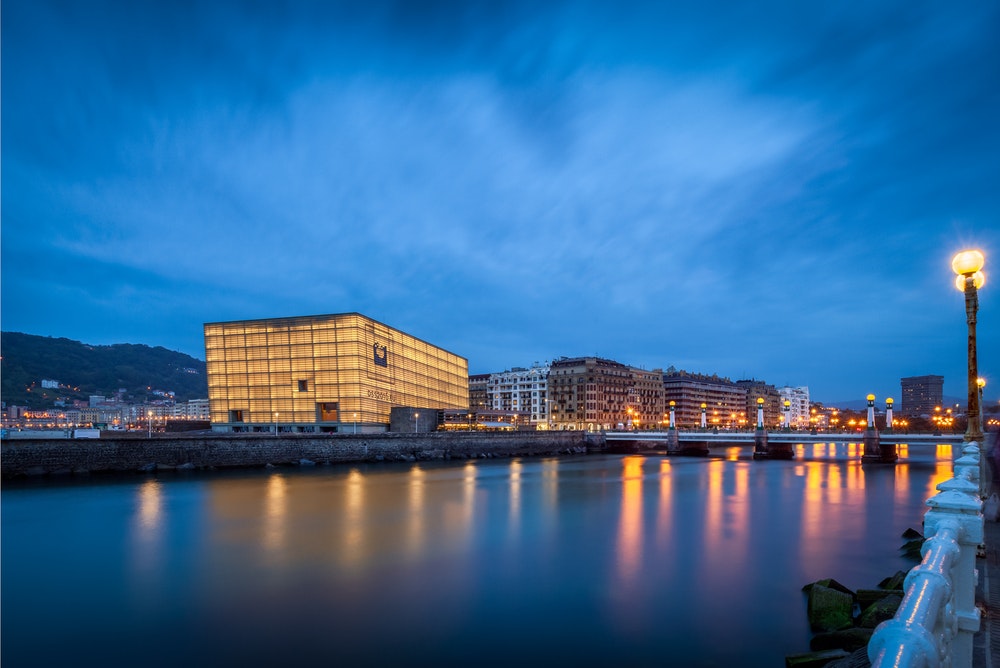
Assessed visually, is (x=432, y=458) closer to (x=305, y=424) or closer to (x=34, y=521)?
(x=305, y=424)

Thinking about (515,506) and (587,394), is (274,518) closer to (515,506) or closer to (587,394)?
(515,506)

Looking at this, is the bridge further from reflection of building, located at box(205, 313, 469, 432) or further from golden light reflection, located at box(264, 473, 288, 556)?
golden light reflection, located at box(264, 473, 288, 556)

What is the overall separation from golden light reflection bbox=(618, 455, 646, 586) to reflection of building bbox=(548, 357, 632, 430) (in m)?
124

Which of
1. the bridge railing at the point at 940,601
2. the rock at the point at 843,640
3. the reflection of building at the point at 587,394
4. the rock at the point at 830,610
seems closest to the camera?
A: the bridge railing at the point at 940,601

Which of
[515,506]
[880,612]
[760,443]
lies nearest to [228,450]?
[515,506]

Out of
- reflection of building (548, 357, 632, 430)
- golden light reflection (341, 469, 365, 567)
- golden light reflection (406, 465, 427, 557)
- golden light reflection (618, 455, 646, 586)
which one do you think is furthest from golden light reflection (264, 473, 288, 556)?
reflection of building (548, 357, 632, 430)

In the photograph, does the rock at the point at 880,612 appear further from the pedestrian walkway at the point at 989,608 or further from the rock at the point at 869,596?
the pedestrian walkway at the point at 989,608

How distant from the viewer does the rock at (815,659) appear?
13.3 m

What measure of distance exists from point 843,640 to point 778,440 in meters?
96.5

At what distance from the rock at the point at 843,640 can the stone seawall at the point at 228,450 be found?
67.4 m

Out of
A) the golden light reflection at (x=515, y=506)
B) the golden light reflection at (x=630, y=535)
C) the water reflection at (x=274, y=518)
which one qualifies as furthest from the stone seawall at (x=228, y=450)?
the golden light reflection at (x=630, y=535)

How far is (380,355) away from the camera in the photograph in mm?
110125

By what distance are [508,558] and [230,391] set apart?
3852 inches

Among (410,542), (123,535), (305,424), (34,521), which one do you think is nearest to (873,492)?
(410,542)
